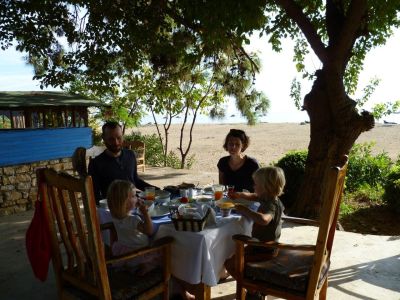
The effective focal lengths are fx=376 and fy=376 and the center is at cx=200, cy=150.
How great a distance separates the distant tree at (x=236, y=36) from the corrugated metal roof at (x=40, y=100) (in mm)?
370

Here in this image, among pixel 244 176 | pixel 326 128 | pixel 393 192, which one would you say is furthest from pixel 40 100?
pixel 393 192

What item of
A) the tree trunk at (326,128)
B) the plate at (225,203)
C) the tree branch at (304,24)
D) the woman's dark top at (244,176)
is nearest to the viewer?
the plate at (225,203)

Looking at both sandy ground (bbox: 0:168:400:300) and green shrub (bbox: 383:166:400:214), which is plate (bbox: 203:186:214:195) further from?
green shrub (bbox: 383:166:400:214)

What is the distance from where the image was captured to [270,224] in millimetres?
2721

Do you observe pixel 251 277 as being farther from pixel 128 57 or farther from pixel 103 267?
pixel 128 57

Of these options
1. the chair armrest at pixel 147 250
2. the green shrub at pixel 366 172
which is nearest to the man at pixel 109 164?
the chair armrest at pixel 147 250

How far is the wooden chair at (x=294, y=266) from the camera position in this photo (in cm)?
223

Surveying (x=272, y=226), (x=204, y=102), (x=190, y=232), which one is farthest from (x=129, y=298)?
(x=204, y=102)

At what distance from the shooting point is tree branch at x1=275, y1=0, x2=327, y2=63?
4.89 metres

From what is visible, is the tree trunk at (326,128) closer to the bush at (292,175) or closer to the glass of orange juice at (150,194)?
the bush at (292,175)

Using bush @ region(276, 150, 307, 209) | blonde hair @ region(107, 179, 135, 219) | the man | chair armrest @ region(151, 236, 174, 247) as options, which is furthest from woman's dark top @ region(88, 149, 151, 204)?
bush @ region(276, 150, 307, 209)

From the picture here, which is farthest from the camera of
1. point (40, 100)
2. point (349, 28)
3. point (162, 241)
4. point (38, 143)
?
point (40, 100)

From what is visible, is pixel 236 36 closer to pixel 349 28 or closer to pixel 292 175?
pixel 349 28

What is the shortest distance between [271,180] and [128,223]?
1.04 meters
